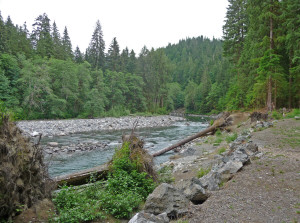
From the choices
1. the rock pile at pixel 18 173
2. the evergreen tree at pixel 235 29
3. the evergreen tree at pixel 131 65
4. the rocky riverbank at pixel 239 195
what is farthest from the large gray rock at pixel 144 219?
the evergreen tree at pixel 131 65

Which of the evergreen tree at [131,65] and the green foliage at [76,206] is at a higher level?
the evergreen tree at [131,65]

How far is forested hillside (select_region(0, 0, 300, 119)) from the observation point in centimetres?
1858

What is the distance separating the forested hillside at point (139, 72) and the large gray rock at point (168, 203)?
353 centimetres

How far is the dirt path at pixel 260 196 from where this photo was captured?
11.8ft

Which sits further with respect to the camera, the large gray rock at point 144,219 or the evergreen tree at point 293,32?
the evergreen tree at point 293,32

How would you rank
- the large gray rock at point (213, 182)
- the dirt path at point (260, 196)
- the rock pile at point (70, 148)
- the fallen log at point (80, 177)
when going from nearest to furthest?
the dirt path at point (260, 196) < the large gray rock at point (213, 182) < the fallen log at point (80, 177) < the rock pile at point (70, 148)

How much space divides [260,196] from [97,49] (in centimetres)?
5512

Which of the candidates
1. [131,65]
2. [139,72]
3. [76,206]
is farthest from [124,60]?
[76,206]

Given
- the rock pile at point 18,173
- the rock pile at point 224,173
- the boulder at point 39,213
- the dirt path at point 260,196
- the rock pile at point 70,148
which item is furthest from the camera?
the rock pile at point 70,148

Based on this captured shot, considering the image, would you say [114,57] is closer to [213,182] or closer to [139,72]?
[139,72]

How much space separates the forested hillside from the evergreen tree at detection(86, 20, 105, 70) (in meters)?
0.26

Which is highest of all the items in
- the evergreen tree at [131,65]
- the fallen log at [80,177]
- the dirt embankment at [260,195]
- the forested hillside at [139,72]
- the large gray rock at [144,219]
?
the evergreen tree at [131,65]

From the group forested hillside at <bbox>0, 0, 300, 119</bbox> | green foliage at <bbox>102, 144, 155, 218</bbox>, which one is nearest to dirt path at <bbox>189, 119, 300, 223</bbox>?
green foliage at <bbox>102, 144, 155, 218</bbox>

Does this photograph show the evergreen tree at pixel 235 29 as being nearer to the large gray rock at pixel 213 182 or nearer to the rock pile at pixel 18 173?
the large gray rock at pixel 213 182
